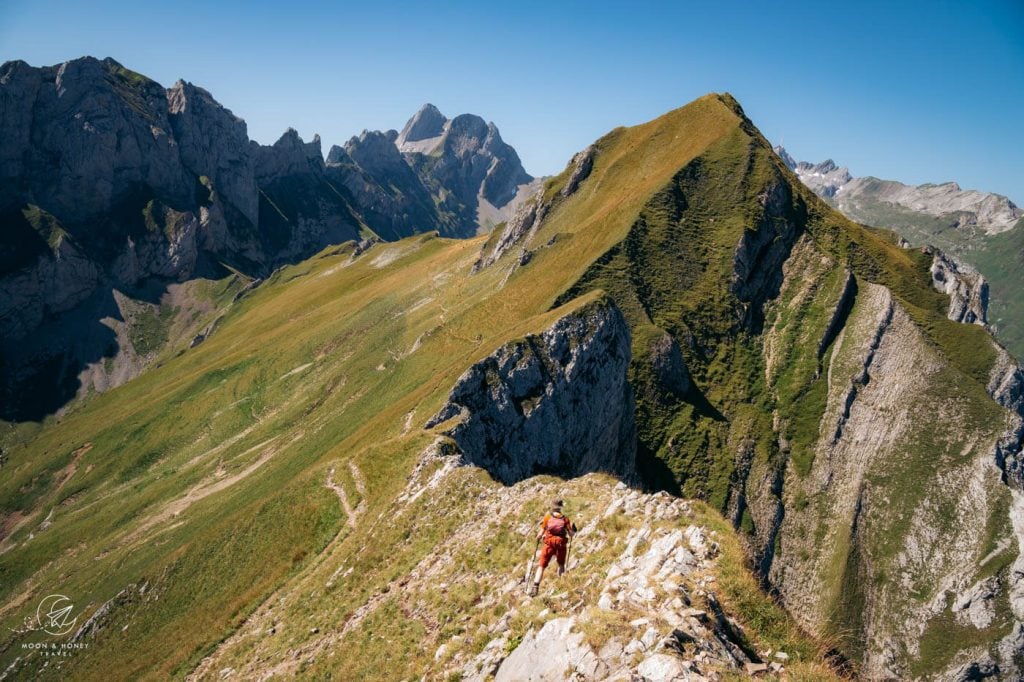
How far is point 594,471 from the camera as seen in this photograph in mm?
55938

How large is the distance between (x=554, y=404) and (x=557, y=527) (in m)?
43.7

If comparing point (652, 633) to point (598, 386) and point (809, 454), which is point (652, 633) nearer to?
point (598, 386)

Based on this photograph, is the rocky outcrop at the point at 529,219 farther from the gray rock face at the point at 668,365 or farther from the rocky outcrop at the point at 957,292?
the rocky outcrop at the point at 957,292

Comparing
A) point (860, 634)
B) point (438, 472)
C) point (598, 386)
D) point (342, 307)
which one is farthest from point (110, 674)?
point (342, 307)

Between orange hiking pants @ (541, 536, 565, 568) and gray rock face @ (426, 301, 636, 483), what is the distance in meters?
30.1

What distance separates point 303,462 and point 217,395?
190ft

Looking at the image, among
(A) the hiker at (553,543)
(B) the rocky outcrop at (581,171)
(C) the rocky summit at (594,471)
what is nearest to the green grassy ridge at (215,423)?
(C) the rocky summit at (594,471)

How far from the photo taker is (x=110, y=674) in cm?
4147

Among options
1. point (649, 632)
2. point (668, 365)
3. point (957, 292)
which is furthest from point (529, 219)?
point (649, 632)

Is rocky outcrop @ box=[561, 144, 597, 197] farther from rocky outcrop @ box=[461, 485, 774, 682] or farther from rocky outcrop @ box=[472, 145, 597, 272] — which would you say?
rocky outcrop @ box=[461, 485, 774, 682]

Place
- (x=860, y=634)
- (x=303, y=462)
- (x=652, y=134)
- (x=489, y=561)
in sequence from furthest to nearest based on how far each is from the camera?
1. (x=652, y=134)
2. (x=303, y=462)
3. (x=860, y=634)
4. (x=489, y=561)

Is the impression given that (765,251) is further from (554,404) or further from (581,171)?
(554,404)

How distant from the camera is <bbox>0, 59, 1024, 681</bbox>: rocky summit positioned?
19.5 meters

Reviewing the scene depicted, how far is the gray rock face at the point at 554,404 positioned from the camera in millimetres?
55406
